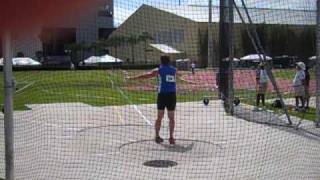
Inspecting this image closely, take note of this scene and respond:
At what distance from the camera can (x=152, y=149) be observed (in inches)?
374

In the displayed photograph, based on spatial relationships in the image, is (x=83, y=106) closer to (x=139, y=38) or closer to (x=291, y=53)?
(x=291, y=53)

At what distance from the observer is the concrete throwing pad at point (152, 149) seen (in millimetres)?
7469

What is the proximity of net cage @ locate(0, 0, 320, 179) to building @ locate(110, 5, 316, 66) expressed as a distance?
0.03 metres

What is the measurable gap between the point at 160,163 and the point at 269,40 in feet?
24.1

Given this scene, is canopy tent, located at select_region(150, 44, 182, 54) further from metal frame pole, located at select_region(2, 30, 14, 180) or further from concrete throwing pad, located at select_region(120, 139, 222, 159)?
metal frame pole, located at select_region(2, 30, 14, 180)

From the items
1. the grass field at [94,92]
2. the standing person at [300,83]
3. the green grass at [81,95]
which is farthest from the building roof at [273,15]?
the green grass at [81,95]

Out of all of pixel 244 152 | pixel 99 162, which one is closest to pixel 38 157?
pixel 99 162

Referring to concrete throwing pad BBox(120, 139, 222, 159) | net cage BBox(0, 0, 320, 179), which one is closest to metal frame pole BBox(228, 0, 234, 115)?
net cage BBox(0, 0, 320, 179)

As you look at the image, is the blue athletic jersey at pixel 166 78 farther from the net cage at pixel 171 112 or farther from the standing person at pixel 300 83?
the standing person at pixel 300 83

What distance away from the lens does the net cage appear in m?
7.32

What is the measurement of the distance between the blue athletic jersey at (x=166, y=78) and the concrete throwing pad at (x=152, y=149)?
1024 millimetres

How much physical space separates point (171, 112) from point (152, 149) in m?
0.85

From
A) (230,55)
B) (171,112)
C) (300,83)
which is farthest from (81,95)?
(171,112)

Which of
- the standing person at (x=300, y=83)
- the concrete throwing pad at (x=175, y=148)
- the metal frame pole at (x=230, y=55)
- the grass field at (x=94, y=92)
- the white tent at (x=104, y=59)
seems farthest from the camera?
the grass field at (x=94, y=92)
